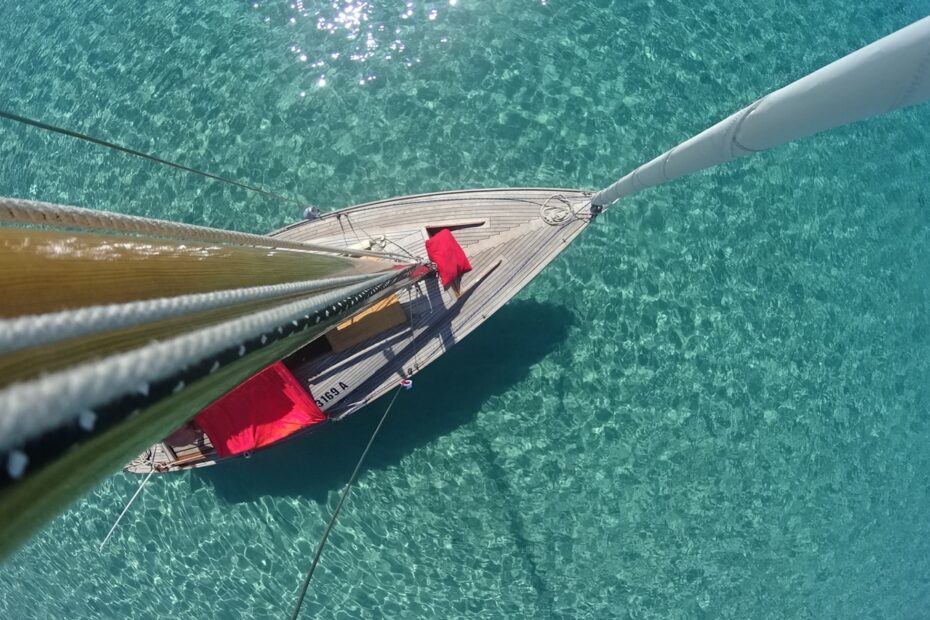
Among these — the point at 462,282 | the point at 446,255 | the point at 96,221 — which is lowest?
the point at 462,282

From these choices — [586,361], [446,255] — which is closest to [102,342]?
[446,255]

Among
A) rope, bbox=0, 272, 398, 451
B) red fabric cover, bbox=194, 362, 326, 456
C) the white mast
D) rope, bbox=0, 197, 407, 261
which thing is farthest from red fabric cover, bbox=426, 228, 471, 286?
rope, bbox=0, 272, 398, 451

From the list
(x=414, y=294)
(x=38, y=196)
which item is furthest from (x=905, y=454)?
(x=38, y=196)

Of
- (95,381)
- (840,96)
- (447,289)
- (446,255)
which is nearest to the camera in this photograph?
(95,381)

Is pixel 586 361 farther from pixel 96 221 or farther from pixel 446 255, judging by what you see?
pixel 96 221

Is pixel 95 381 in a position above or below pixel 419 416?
above

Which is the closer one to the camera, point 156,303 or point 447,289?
point 156,303

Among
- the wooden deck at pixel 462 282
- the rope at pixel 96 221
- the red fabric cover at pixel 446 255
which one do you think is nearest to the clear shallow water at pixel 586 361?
the wooden deck at pixel 462 282

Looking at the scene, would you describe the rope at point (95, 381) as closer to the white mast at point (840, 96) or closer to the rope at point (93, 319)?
the rope at point (93, 319)
